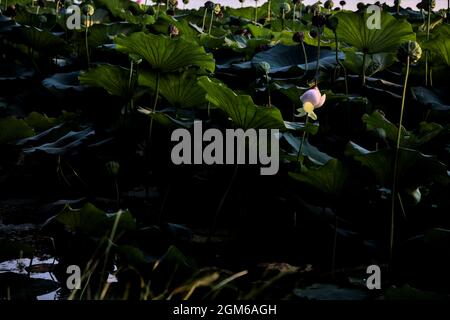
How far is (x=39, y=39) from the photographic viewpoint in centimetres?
311

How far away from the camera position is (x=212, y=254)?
77.2 inches

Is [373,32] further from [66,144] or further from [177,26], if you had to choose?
[177,26]

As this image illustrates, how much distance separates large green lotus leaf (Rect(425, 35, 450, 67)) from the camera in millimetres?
2418

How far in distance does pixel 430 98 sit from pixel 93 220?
4.45 feet

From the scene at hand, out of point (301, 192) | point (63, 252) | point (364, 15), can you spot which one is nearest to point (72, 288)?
point (63, 252)

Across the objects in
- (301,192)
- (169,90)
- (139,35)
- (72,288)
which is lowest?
(72,288)

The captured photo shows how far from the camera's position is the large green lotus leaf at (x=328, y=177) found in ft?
5.55

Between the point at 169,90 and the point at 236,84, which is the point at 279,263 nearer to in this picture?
the point at 169,90

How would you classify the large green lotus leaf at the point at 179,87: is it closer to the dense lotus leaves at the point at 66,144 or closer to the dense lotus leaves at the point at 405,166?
the dense lotus leaves at the point at 66,144

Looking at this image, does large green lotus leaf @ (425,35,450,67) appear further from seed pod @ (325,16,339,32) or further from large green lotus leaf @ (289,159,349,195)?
large green lotus leaf @ (289,159,349,195)

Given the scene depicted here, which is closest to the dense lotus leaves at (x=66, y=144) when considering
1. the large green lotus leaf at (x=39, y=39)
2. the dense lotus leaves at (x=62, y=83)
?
the dense lotus leaves at (x=62, y=83)

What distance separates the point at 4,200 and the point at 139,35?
0.80 metres

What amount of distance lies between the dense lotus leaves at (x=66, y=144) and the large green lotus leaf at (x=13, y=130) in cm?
5

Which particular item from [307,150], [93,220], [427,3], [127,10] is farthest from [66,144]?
[127,10]
